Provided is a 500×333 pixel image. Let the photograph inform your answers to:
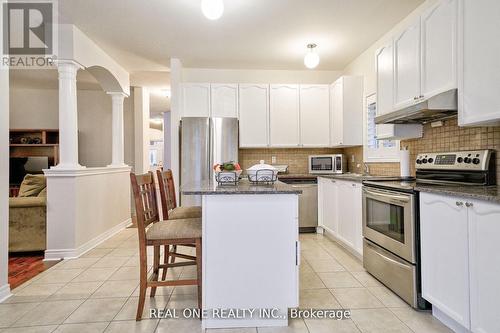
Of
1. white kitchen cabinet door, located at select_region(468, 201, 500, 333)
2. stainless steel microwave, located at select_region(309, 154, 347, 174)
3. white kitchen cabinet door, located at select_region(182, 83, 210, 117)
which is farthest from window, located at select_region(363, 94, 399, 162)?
white kitchen cabinet door, located at select_region(182, 83, 210, 117)

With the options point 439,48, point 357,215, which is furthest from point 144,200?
point 439,48

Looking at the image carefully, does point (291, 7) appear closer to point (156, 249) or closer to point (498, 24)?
point (498, 24)

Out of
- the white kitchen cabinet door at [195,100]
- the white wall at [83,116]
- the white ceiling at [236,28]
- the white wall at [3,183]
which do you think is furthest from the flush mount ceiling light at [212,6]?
the white wall at [83,116]

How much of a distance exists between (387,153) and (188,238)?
2764 mm

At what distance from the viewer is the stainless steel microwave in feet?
14.8

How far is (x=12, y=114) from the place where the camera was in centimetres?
611

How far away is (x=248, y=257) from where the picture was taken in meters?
1.89

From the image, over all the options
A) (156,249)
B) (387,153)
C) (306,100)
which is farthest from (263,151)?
(156,249)

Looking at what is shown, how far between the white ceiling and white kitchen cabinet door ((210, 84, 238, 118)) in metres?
0.43

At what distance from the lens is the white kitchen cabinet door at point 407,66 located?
2486 millimetres

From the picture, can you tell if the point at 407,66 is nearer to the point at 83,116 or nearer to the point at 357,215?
the point at 357,215

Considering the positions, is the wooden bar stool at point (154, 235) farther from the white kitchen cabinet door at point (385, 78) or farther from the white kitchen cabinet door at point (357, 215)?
the white kitchen cabinet door at point (385, 78)

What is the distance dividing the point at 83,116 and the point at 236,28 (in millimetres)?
4419

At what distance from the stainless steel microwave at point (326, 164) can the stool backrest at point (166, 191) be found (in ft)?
8.19
